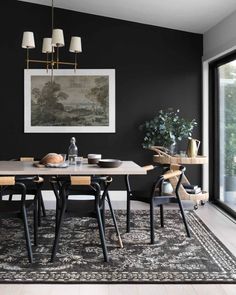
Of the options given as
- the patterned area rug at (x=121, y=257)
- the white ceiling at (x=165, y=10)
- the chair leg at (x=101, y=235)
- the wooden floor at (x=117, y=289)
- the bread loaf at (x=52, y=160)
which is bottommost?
the wooden floor at (x=117, y=289)

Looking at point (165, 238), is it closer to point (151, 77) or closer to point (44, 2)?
point (151, 77)

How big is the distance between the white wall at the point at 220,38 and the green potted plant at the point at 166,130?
105 centimetres

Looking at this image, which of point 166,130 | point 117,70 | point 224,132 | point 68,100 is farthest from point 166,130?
point 68,100

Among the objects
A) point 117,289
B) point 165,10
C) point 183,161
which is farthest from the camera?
point 183,161

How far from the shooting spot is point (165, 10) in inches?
221

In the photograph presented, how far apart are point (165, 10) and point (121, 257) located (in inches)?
136

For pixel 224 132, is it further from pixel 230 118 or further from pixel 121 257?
pixel 121 257

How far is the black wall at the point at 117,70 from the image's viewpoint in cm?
652

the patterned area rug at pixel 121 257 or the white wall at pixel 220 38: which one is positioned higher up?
the white wall at pixel 220 38

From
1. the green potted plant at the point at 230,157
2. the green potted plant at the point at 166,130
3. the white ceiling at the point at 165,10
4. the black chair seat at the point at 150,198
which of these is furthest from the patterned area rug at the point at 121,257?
the white ceiling at the point at 165,10

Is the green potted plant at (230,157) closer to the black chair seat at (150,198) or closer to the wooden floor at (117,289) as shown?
the black chair seat at (150,198)

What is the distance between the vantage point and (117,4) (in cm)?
575

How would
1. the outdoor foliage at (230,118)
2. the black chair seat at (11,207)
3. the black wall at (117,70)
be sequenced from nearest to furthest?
the black chair seat at (11,207) → the outdoor foliage at (230,118) → the black wall at (117,70)

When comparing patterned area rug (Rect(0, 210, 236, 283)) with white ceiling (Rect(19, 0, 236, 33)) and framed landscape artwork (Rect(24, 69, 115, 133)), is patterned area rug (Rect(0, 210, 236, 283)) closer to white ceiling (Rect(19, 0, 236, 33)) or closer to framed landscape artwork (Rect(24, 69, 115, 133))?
framed landscape artwork (Rect(24, 69, 115, 133))
